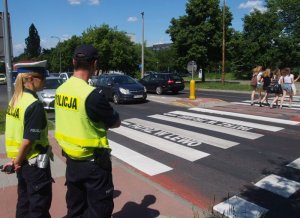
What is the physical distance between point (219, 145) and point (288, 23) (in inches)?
1881

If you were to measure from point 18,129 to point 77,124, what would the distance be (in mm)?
732

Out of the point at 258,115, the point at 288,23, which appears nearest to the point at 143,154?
the point at 258,115

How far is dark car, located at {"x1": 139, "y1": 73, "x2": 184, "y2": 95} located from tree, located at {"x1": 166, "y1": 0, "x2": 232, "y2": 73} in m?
15.4

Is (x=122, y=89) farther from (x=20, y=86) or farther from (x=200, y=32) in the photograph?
(x=200, y=32)

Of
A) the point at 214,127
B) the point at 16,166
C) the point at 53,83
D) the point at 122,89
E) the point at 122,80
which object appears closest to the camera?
the point at 16,166

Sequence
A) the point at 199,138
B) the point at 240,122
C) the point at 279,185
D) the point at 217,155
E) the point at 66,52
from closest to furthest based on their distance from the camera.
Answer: the point at 279,185 < the point at 217,155 < the point at 199,138 < the point at 240,122 < the point at 66,52

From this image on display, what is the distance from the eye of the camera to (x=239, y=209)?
4.79m

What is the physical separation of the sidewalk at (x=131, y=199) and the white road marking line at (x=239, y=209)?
34cm

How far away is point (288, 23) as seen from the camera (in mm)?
51156

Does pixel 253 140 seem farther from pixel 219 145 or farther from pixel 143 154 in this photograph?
pixel 143 154

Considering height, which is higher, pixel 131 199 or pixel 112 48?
pixel 112 48

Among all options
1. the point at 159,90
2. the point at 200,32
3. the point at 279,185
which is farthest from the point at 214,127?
the point at 200,32

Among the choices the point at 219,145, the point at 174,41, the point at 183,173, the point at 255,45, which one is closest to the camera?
the point at 183,173

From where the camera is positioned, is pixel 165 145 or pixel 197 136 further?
pixel 197 136
